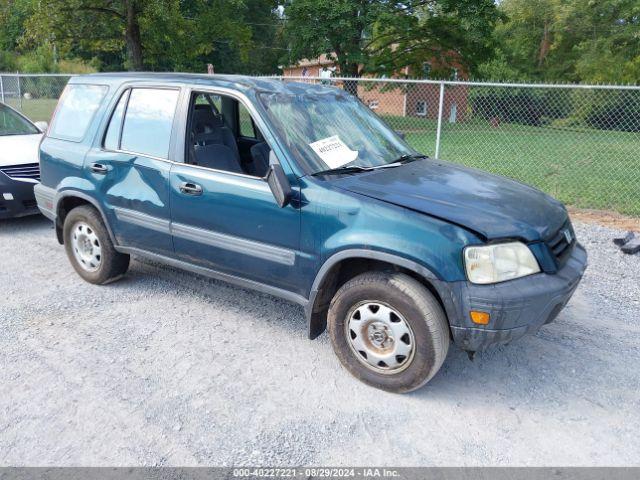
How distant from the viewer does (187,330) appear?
4.19 meters

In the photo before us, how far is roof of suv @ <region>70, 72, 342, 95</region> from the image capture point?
3.99 meters

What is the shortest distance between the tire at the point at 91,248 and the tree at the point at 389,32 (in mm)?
19670

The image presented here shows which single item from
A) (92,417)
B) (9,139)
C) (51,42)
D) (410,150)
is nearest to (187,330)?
(92,417)

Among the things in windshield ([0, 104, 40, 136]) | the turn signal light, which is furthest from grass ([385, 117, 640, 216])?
windshield ([0, 104, 40, 136])

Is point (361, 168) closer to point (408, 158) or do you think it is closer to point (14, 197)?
point (408, 158)

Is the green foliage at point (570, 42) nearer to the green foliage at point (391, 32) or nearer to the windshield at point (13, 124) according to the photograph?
the green foliage at point (391, 32)

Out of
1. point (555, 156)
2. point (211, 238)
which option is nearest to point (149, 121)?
point (211, 238)

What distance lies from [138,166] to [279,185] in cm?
148

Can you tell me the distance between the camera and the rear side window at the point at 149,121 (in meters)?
4.22

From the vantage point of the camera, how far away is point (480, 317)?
119 inches

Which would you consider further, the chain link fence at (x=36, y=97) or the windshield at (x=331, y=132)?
the chain link fence at (x=36, y=97)

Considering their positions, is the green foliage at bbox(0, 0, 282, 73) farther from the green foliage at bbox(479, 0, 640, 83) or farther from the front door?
the green foliage at bbox(479, 0, 640, 83)

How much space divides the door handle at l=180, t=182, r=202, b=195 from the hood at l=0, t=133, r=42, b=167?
3.97m

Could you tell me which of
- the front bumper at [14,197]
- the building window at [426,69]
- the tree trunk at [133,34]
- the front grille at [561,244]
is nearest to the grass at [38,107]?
the tree trunk at [133,34]
